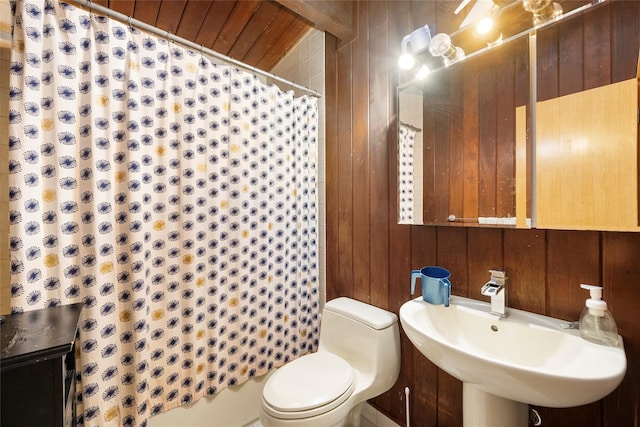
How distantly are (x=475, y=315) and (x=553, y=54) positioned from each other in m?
0.91

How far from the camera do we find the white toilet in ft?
3.36

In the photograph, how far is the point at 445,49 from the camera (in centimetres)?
111

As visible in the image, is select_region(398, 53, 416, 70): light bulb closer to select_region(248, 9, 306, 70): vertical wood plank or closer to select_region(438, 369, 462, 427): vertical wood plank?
select_region(248, 9, 306, 70): vertical wood plank

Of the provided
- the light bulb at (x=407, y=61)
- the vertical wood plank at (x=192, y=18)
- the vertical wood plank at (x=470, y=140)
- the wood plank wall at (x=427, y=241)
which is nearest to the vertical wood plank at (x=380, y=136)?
the wood plank wall at (x=427, y=241)

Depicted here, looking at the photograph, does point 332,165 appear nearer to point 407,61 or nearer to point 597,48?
point 407,61

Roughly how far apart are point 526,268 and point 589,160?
1.27ft

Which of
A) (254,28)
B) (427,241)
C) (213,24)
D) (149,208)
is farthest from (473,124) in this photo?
(213,24)

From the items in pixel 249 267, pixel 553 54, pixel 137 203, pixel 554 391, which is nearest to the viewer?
pixel 554 391

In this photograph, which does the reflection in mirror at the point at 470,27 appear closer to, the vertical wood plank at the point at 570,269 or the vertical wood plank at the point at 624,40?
the vertical wood plank at the point at 624,40

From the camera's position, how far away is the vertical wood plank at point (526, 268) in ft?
3.04

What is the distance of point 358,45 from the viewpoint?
5.08ft

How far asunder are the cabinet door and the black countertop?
145cm

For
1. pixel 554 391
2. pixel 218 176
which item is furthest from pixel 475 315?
pixel 218 176

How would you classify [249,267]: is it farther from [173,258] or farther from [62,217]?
[62,217]
